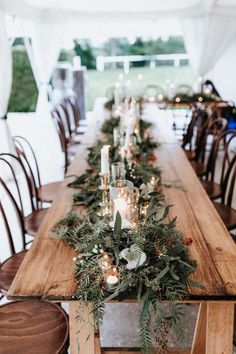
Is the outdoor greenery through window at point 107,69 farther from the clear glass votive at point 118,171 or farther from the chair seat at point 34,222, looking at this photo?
Result: the clear glass votive at point 118,171

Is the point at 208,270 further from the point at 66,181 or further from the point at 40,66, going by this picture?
the point at 40,66

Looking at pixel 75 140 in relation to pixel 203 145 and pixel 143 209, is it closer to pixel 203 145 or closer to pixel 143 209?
pixel 203 145

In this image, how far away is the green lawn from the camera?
26.8 feet

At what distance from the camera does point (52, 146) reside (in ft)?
20.0

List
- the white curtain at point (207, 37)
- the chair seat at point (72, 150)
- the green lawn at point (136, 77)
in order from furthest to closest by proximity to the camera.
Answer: the green lawn at point (136, 77), the white curtain at point (207, 37), the chair seat at point (72, 150)

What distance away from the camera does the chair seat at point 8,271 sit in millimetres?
1927

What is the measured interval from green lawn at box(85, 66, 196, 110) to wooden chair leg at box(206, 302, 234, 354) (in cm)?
695

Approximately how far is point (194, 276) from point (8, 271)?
1.03 metres

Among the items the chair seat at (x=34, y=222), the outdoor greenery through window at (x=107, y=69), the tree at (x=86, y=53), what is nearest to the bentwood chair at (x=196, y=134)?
the chair seat at (x=34, y=222)

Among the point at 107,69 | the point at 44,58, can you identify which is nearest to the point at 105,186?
the point at 44,58

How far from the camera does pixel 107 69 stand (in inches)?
323

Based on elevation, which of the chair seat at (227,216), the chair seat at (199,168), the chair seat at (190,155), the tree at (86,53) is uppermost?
the tree at (86,53)

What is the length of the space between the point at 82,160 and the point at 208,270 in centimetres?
161

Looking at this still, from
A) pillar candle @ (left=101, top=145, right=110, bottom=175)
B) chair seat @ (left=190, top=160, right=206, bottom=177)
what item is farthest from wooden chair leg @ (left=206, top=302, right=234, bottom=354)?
chair seat @ (left=190, top=160, right=206, bottom=177)
